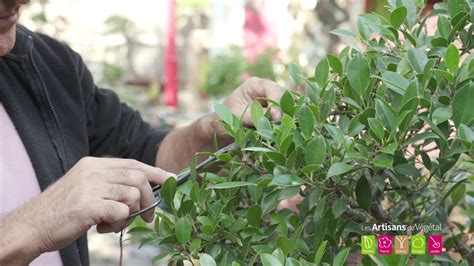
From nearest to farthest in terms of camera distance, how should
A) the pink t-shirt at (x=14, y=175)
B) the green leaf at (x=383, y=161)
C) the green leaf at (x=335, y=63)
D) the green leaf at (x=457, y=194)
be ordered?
1. the green leaf at (x=383, y=161)
2. the green leaf at (x=335, y=63)
3. the green leaf at (x=457, y=194)
4. the pink t-shirt at (x=14, y=175)

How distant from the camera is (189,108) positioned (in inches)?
362

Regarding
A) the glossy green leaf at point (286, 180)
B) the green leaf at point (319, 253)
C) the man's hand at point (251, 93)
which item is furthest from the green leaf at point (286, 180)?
the man's hand at point (251, 93)

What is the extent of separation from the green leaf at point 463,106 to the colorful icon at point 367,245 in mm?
246

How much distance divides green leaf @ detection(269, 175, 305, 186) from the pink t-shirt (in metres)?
0.80

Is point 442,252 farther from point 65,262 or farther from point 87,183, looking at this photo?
point 65,262

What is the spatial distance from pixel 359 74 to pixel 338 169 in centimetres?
19

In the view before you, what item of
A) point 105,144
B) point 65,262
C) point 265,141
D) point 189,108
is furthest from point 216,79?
point 265,141

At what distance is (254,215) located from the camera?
1195 mm

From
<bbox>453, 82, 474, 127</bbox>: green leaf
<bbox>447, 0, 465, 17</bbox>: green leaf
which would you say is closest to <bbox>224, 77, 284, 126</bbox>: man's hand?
<bbox>447, 0, 465, 17</bbox>: green leaf

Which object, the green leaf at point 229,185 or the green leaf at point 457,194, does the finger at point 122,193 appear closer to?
the green leaf at point 229,185

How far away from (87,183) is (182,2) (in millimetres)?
10897

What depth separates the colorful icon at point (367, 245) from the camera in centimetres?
115

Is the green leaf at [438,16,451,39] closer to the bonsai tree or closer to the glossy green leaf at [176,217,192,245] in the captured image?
the bonsai tree

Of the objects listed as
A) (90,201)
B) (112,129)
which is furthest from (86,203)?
(112,129)
